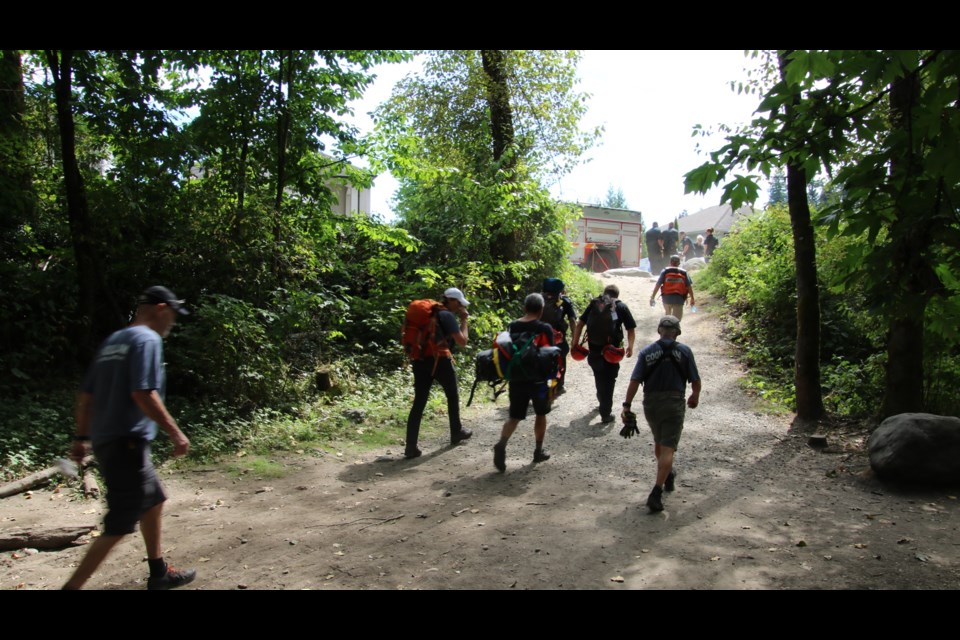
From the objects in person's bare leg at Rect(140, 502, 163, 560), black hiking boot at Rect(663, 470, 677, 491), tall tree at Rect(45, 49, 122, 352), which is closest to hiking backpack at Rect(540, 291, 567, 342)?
black hiking boot at Rect(663, 470, 677, 491)

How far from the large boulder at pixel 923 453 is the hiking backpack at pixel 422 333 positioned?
486 centimetres

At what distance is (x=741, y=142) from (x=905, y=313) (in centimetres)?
164

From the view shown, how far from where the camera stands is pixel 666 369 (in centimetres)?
576

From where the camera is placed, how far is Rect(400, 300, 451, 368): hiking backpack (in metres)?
7.16

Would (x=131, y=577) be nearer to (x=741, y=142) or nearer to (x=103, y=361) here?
(x=103, y=361)

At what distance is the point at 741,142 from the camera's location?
4.72 metres

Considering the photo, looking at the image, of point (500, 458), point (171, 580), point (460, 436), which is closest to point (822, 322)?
point (460, 436)

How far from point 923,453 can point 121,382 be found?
7.20 meters

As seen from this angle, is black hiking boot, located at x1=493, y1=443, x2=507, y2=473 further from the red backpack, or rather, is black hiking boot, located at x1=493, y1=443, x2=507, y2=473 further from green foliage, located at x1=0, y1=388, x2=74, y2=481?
green foliage, located at x1=0, y1=388, x2=74, y2=481

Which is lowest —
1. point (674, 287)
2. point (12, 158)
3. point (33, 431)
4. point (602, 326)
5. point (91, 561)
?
point (91, 561)

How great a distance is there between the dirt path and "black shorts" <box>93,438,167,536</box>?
823 millimetres

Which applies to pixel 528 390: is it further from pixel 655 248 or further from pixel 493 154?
pixel 655 248

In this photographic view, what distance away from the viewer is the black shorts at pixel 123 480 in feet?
12.3

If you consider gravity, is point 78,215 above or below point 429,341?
above
